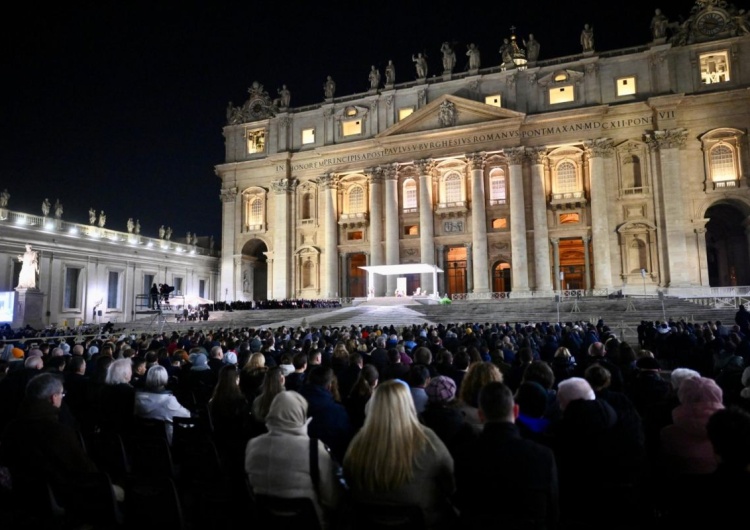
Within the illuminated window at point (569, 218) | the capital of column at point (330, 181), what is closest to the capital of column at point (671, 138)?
the illuminated window at point (569, 218)

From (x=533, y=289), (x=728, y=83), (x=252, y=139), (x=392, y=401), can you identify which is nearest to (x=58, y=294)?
(x=252, y=139)

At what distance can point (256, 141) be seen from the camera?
4778 centimetres

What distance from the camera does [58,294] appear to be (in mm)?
37438

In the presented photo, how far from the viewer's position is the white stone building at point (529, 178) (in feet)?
114

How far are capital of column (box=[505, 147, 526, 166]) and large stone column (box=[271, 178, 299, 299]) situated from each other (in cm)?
1846

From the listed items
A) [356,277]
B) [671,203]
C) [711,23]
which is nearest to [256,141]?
[356,277]

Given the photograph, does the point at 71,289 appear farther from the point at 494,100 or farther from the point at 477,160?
the point at 494,100

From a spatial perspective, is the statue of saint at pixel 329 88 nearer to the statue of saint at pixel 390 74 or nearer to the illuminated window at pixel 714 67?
the statue of saint at pixel 390 74

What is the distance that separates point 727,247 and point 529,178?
596 inches

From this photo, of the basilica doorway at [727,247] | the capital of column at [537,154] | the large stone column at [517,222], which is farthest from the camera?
the capital of column at [537,154]

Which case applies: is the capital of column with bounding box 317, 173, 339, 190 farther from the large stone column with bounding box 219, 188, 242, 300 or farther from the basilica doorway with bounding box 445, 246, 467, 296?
the basilica doorway with bounding box 445, 246, 467, 296

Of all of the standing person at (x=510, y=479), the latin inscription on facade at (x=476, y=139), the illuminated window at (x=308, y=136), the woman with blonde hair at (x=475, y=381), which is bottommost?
the standing person at (x=510, y=479)

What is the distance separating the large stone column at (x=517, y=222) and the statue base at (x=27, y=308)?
30592 mm

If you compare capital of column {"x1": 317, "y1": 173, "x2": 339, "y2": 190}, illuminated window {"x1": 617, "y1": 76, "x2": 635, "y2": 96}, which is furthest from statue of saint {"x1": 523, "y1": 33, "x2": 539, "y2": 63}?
capital of column {"x1": 317, "y1": 173, "x2": 339, "y2": 190}
